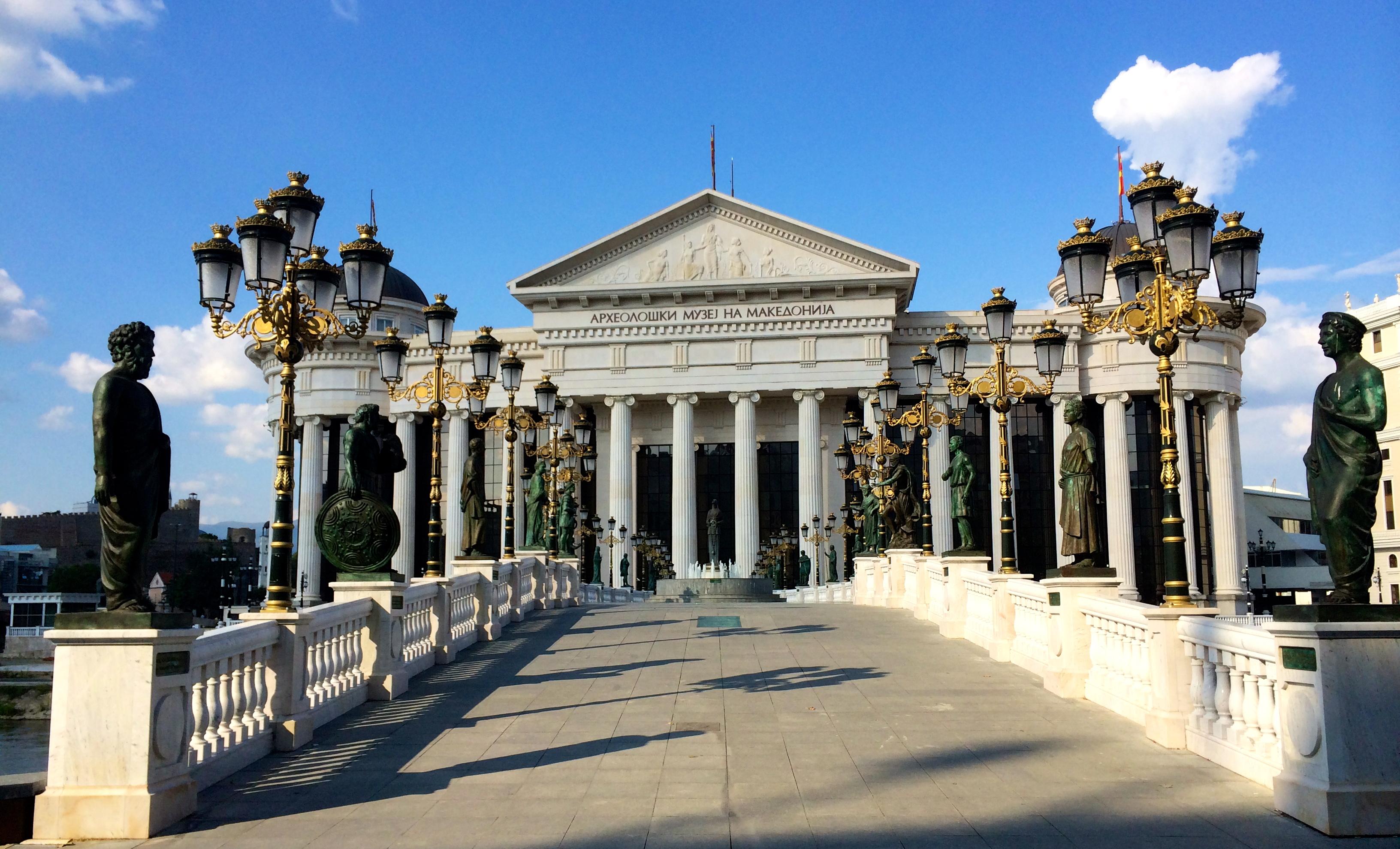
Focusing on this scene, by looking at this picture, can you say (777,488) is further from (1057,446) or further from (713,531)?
(1057,446)

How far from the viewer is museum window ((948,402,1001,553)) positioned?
58625 millimetres

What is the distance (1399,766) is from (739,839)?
14.1 ft

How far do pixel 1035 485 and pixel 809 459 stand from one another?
47.5 feet

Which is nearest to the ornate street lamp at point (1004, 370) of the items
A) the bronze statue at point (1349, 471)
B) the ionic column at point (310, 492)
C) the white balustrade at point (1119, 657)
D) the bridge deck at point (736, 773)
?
the bridge deck at point (736, 773)

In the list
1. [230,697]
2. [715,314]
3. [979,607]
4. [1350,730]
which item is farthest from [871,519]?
[1350,730]

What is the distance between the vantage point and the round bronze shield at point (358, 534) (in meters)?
12.7

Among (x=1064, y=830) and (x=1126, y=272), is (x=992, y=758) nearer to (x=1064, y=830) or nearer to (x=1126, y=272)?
(x=1064, y=830)

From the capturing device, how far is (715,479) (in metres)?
59.5

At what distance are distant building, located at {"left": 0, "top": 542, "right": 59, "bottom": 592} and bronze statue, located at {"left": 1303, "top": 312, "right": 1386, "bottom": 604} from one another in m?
114

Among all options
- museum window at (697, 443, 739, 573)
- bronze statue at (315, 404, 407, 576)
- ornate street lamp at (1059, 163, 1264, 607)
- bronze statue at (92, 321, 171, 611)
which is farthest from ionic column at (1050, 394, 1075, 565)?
bronze statue at (92, 321, 171, 611)

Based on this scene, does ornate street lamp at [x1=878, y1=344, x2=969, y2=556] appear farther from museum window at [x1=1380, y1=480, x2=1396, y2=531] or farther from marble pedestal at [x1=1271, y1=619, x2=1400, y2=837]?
museum window at [x1=1380, y1=480, x2=1396, y2=531]

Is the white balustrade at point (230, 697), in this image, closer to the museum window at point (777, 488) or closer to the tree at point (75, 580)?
the museum window at point (777, 488)

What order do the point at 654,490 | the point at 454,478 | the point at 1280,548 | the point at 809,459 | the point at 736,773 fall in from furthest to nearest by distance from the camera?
1. the point at 1280,548
2. the point at 654,490
3. the point at 454,478
4. the point at 809,459
5. the point at 736,773

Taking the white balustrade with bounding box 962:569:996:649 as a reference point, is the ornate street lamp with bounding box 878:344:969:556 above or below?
above
